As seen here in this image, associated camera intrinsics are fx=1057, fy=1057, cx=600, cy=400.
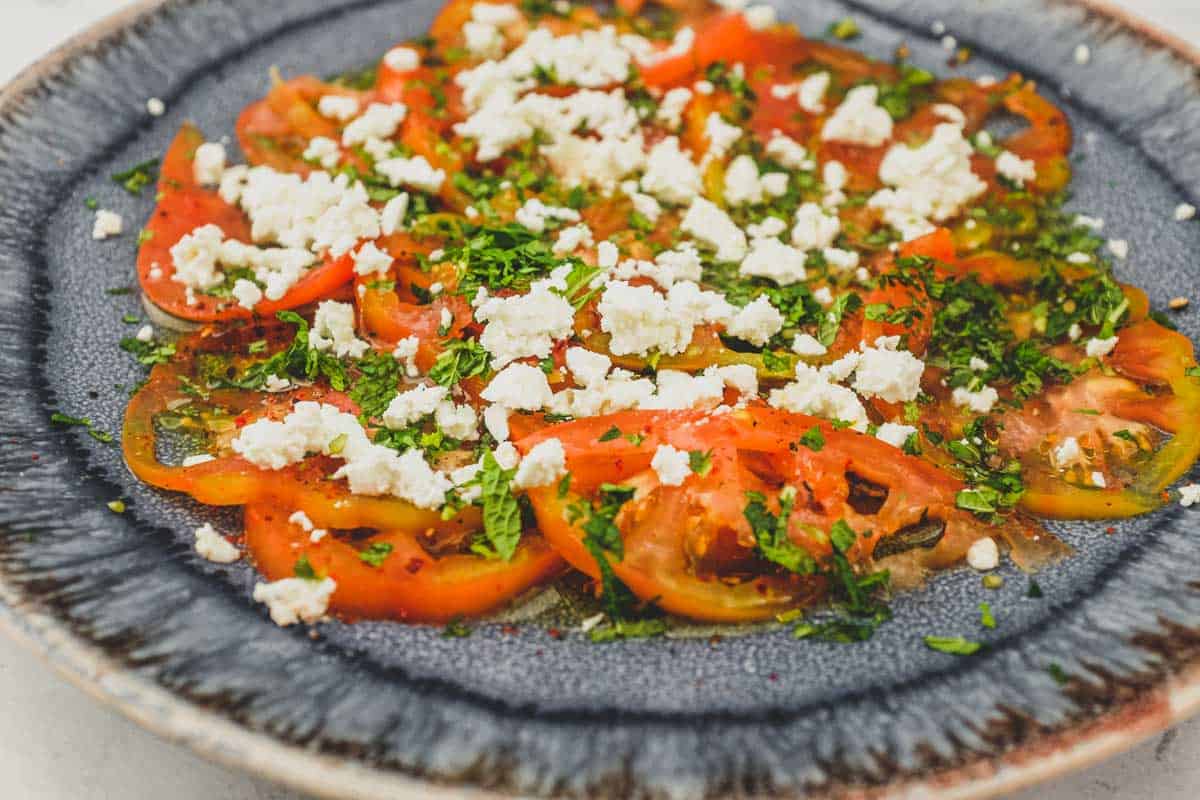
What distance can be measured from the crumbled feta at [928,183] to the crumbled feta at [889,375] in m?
0.68

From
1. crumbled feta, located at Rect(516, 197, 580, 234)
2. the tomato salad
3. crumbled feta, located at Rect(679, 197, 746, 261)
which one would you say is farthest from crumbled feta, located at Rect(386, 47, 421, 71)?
crumbled feta, located at Rect(679, 197, 746, 261)

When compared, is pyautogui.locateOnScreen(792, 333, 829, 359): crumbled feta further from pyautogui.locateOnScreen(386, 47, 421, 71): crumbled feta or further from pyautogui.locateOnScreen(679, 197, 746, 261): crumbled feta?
pyautogui.locateOnScreen(386, 47, 421, 71): crumbled feta

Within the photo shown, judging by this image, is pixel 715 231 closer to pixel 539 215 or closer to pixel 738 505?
pixel 539 215

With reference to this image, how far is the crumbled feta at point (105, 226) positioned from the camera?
316cm

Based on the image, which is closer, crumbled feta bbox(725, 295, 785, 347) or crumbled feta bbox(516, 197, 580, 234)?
crumbled feta bbox(725, 295, 785, 347)

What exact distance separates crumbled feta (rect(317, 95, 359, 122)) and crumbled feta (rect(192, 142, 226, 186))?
1.24ft

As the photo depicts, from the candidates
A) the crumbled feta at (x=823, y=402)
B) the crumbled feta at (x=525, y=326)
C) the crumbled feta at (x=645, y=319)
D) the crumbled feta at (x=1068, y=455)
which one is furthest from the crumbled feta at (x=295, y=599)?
the crumbled feta at (x=1068, y=455)

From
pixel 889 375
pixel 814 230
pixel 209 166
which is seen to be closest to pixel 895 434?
pixel 889 375

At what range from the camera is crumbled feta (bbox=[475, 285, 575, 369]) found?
2.66m

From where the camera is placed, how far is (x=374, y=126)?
3.41 meters

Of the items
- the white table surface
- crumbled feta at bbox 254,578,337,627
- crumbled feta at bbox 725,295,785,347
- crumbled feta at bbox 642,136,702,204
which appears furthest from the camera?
crumbled feta at bbox 642,136,702,204

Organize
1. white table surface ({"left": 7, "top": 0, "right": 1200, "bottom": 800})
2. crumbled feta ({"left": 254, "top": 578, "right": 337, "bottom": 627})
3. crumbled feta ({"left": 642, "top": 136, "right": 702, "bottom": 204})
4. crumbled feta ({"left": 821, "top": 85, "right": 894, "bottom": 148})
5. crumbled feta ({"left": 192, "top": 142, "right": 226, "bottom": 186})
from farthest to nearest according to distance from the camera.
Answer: crumbled feta ({"left": 821, "top": 85, "right": 894, "bottom": 148}), crumbled feta ({"left": 192, "top": 142, "right": 226, "bottom": 186}), crumbled feta ({"left": 642, "top": 136, "right": 702, "bottom": 204}), white table surface ({"left": 7, "top": 0, "right": 1200, "bottom": 800}), crumbled feta ({"left": 254, "top": 578, "right": 337, "bottom": 627})

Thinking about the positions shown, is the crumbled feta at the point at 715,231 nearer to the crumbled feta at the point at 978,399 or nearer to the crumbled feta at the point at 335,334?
the crumbled feta at the point at 978,399

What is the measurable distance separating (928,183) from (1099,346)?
2.57 ft
